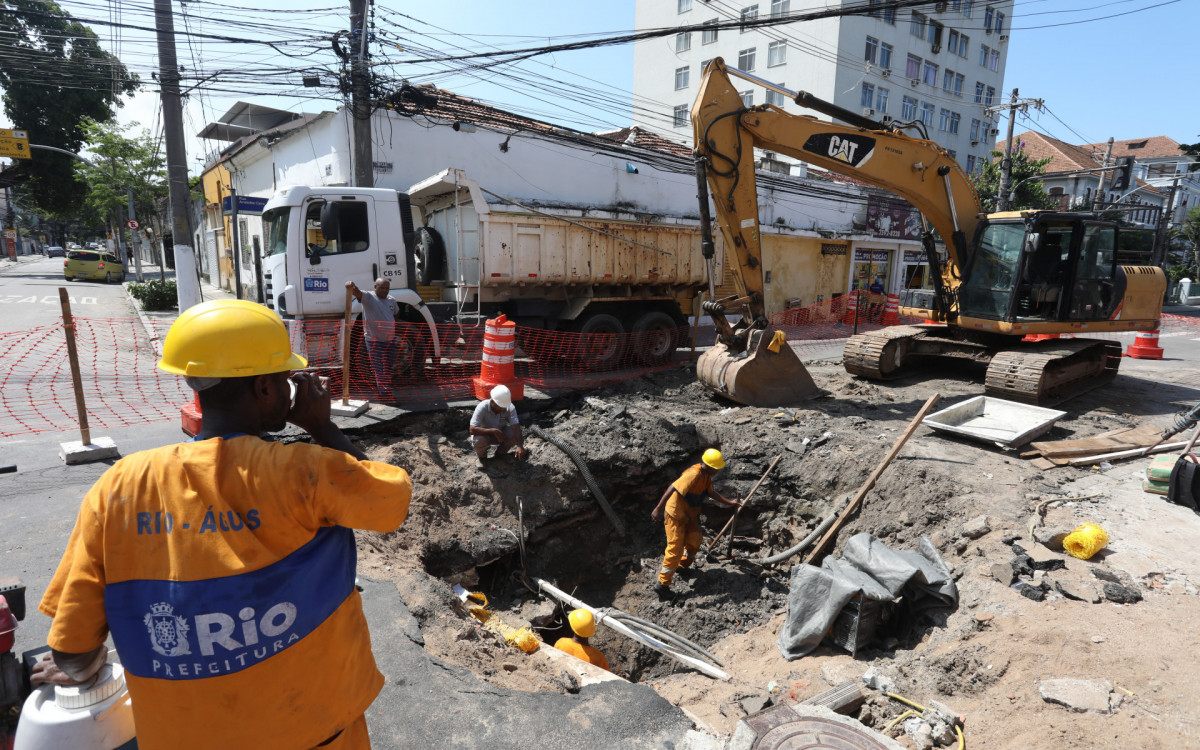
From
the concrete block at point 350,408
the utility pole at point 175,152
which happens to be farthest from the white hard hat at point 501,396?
the utility pole at point 175,152

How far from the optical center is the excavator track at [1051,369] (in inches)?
307

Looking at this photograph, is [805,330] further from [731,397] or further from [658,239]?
[731,397]

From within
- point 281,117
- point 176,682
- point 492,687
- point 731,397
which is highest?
point 281,117

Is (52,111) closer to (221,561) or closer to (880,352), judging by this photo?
(880,352)

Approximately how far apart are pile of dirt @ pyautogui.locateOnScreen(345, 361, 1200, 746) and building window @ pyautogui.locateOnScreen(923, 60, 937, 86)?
32.4m

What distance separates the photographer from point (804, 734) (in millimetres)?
3031

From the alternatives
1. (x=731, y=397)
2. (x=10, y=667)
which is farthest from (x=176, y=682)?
(x=731, y=397)

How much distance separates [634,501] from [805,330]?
12.4m

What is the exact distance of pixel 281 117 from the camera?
1995cm

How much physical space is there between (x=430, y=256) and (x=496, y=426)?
4.51 metres

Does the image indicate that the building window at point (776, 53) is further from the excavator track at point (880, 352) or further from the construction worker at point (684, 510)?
the construction worker at point (684, 510)

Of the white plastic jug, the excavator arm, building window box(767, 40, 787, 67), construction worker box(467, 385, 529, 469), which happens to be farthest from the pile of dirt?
building window box(767, 40, 787, 67)

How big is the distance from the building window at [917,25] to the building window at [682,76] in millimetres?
11924

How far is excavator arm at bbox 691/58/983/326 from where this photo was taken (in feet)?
26.1
